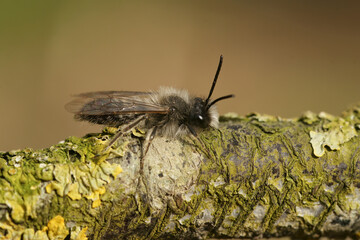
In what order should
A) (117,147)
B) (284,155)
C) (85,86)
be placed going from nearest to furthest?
(117,147) < (284,155) < (85,86)

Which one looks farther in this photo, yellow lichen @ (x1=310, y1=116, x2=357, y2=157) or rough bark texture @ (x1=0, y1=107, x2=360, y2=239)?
yellow lichen @ (x1=310, y1=116, x2=357, y2=157)

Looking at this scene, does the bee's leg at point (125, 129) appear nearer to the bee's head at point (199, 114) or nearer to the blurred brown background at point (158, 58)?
the bee's head at point (199, 114)

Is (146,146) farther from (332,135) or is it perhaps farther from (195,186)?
(332,135)

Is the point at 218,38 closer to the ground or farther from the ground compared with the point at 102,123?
farther from the ground

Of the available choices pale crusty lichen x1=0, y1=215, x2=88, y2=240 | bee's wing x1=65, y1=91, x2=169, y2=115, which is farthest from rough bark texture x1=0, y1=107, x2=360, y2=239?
bee's wing x1=65, y1=91, x2=169, y2=115

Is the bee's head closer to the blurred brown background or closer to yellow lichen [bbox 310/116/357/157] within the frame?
yellow lichen [bbox 310/116/357/157]

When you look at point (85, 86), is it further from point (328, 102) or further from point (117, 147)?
point (117, 147)

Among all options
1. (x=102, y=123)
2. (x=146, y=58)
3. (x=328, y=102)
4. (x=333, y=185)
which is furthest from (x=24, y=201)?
(x=328, y=102)
